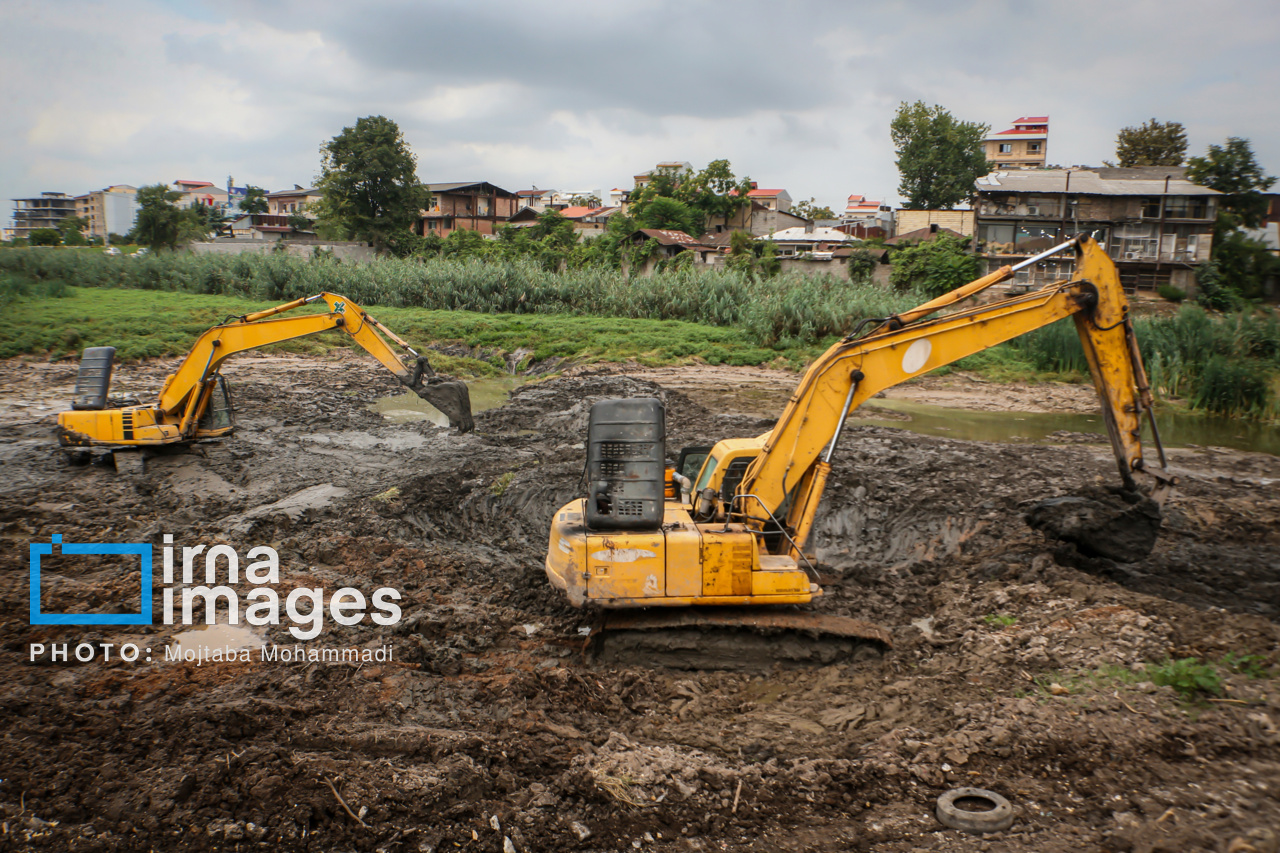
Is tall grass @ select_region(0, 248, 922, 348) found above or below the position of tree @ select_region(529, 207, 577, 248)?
below

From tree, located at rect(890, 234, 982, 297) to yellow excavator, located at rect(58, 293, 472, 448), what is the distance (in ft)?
103

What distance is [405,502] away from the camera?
10.5 metres

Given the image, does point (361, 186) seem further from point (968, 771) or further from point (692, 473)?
point (968, 771)

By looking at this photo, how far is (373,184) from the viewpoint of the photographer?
176 feet

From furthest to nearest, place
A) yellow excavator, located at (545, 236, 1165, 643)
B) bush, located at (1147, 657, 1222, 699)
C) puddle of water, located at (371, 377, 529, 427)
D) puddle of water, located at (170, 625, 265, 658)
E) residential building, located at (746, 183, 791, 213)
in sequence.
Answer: residential building, located at (746, 183, 791, 213), puddle of water, located at (371, 377, 529, 427), puddle of water, located at (170, 625, 265, 658), yellow excavator, located at (545, 236, 1165, 643), bush, located at (1147, 657, 1222, 699)

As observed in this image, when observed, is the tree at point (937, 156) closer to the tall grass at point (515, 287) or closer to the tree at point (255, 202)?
the tall grass at point (515, 287)

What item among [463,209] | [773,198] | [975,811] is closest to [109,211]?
[463,209]

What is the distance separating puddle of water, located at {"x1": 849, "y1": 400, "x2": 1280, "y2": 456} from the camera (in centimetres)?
1533

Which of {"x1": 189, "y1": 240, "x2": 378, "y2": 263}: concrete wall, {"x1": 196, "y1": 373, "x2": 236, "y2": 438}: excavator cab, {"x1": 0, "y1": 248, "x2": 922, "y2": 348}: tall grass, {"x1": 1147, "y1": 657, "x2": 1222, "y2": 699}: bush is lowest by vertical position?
{"x1": 1147, "y1": 657, "x2": 1222, "y2": 699}: bush

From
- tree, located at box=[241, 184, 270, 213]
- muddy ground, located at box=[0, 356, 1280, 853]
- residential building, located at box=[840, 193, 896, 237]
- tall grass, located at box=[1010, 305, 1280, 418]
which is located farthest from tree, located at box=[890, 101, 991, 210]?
tree, located at box=[241, 184, 270, 213]

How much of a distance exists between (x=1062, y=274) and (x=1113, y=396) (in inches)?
1525

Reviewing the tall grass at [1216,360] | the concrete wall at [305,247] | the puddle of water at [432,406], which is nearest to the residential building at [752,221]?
the concrete wall at [305,247]

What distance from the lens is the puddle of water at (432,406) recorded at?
678 inches

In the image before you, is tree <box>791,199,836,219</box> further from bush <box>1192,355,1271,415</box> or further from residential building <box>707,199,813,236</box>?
bush <box>1192,355,1271,415</box>
